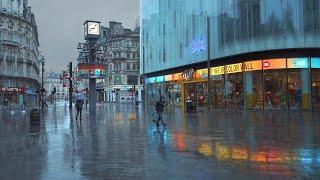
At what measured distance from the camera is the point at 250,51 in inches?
1786

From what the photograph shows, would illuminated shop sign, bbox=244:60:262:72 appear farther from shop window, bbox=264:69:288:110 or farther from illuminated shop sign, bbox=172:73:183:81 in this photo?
illuminated shop sign, bbox=172:73:183:81

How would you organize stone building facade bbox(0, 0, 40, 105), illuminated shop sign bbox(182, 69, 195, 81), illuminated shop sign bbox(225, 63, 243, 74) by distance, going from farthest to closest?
stone building facade bbox(0, 0, 40, 105) → illuminated shop sign bbox(182, 69, 195, 81) → illuminated shop sign bbox(225, 63, 243, 74)

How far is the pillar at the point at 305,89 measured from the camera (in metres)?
43.9

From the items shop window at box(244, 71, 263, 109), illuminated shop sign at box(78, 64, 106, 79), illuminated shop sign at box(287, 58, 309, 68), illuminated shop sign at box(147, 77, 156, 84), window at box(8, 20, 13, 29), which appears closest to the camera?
illuminated shop sign at box(287, 58, 309, 68)

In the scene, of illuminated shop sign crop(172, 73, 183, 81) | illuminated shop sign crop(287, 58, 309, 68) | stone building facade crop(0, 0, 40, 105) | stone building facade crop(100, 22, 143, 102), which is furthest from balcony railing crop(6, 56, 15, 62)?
illuminated shop sign crop(287, 58, 309, 68)

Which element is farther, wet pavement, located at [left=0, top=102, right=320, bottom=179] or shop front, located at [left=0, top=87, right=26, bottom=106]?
shop front, located at [left=0, top=87, right=26, bottom=106]

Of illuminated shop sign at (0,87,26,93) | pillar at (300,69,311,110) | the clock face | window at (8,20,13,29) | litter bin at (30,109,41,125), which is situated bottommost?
litter bin at (30,109,41,125)

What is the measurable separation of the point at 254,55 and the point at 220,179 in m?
37.8

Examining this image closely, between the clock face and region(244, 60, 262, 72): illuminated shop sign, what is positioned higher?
the clock face

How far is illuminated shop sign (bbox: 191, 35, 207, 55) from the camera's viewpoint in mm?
54125

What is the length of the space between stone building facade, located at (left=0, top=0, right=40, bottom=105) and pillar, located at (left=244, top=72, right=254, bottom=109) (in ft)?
194

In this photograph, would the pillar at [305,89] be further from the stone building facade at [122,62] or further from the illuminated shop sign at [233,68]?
the stone building facade at [122,62]

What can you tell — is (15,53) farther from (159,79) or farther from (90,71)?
(90,71)

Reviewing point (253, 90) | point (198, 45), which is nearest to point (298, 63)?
point (253, 90)
